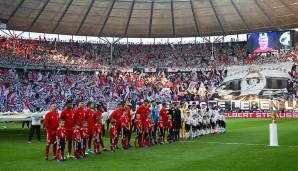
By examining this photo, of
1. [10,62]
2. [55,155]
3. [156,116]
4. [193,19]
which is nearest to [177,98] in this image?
[193,19]

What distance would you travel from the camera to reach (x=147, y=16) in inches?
2206

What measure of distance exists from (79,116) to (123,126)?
10.4 feet

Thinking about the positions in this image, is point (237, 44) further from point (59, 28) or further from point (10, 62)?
point (10, 62)

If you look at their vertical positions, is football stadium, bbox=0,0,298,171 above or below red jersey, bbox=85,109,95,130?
above

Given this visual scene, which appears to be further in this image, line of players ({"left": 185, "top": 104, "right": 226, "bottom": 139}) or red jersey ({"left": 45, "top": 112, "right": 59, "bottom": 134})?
line of players ({"left": 185, "top": 104, "right": 226, "bottom": 139})

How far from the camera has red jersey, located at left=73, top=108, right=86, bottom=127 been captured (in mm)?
16578

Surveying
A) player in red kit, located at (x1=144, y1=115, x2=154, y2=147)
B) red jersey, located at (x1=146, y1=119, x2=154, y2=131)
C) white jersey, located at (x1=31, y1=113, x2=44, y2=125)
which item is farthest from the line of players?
white jersey, located at (x1=31, y1=113, x2=44, y2=125)

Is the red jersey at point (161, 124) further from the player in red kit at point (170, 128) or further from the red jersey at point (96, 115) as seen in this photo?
the red jersey at point (96, 115)

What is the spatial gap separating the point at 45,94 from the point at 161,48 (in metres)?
25.1

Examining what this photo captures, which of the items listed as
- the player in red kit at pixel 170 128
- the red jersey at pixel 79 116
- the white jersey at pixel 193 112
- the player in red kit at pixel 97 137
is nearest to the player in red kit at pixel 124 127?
the player in red kit at pixel 97 137

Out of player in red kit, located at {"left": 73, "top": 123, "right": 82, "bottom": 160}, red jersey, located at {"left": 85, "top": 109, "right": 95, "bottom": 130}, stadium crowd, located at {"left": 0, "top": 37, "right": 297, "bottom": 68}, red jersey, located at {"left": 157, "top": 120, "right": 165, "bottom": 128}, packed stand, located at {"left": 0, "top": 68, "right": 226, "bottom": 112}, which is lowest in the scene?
player in red kit, located at {"left": 73, "top": 123, "right": 82, "bottom": 160}

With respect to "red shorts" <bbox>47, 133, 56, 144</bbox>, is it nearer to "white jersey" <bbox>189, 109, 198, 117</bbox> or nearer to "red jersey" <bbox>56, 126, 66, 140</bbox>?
"red jersey" <bbox>56, 126, 66, 140</bbox>

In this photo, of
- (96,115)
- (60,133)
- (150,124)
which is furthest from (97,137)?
(150,124)

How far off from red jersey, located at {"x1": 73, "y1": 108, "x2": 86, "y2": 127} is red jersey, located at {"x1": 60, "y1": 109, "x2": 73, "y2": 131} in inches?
8.7
